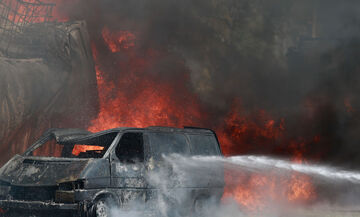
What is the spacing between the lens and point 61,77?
14.9m

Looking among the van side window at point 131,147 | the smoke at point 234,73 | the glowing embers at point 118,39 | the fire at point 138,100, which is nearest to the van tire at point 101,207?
the van side window at point 131,147

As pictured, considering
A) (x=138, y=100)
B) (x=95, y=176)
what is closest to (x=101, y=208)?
(x=95, y=176)

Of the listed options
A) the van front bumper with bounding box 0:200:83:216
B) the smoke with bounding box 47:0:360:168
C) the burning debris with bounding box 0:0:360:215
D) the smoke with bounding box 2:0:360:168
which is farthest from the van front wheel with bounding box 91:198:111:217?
the smoke with bounding box 47:0:360:168

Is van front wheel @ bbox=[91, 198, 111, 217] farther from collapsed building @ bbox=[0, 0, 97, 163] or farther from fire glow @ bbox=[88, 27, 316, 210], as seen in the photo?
fire glow @ bbox=[88, 27, 316, 210]

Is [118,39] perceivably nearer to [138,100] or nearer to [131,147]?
[138,100]

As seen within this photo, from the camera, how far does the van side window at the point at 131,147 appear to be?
924 centimetres

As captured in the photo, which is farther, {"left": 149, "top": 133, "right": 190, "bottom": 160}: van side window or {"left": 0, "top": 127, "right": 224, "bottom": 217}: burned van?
{"left": 149, "top": 133, "right": 190, "bottom": 160}: van side window

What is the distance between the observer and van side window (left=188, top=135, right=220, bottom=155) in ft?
34.6

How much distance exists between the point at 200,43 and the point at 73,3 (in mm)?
5509

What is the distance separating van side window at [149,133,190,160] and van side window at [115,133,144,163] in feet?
0.77

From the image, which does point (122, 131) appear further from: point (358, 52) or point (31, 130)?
point (358, 52)

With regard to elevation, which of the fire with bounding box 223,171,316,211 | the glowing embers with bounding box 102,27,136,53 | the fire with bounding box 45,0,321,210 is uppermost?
the glowing embers with bounding box 102,27,136,53

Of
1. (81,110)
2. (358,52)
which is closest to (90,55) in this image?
(81,110)

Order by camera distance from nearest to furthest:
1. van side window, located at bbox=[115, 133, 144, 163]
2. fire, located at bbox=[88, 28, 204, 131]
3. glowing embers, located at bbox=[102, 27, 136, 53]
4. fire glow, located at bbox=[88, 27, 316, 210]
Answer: van side window, located at bbox=[115, 133, 144, 163], fire glow, located at bbox=[88, 27, 316, 210], fire, located at bbox=[88, 28, 204, 131], glowing embers, located at bbox=[102, 27, 136, 53]
